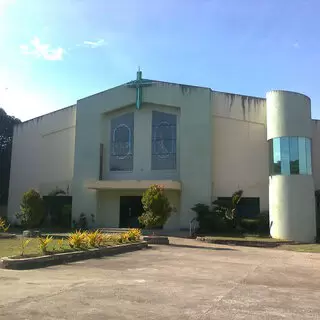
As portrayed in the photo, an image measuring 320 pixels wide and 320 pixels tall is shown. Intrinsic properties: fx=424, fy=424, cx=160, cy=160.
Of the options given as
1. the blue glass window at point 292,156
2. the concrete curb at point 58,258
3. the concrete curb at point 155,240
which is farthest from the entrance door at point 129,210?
the concrete curb at point 58,258

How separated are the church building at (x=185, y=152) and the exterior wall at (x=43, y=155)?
0.12 meters

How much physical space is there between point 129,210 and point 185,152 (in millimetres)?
6340

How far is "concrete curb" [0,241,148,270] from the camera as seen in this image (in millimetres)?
10781

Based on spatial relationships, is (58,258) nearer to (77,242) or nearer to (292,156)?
(77,242)

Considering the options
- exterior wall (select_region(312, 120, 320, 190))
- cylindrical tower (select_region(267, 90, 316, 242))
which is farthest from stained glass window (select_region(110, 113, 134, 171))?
exterior wall (select_region(312, 120, 320, 190))

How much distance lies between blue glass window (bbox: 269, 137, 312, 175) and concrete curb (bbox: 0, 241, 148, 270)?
13.5m

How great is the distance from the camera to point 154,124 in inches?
1259

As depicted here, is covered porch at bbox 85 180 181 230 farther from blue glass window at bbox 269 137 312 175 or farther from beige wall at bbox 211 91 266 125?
blue glass window at bbox 269 137 312 175

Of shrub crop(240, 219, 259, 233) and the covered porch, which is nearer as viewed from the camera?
shrub crop(240, 219, 259, 233)

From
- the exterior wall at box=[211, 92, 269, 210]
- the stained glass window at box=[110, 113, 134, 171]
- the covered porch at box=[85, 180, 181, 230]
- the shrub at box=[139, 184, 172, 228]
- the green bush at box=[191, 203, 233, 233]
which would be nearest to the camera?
the shrub at box=[139, 184, 172, 228]

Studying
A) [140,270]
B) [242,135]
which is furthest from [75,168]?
[140,270]

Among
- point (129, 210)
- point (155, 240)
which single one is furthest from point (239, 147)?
point (155, 240)

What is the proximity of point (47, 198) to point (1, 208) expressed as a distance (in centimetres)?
1053

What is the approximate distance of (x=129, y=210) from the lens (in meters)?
32.2
